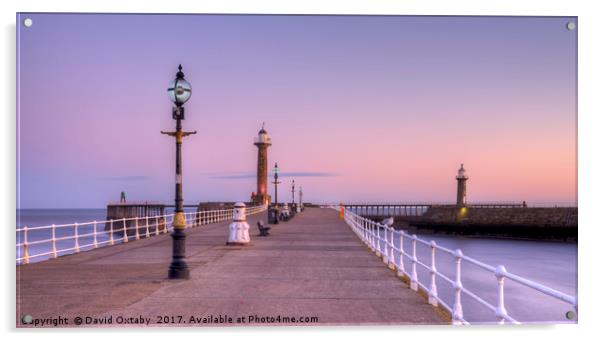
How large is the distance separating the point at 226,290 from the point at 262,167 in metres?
80.9

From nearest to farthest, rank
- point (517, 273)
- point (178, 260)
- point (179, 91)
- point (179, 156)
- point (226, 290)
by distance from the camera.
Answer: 1. point (226, 290)
2. point (179, 91)
3. point (179, 156)
4. point (178, 260)
5. point (517, 273)

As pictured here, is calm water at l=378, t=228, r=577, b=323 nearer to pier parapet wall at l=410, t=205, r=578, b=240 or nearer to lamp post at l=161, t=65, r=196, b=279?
pier parapet wall at l=410, t=205, r=578, b=240

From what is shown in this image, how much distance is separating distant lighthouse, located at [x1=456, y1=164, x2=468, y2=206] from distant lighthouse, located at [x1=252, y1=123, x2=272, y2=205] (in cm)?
2956

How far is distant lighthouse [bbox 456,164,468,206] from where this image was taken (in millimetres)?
90162

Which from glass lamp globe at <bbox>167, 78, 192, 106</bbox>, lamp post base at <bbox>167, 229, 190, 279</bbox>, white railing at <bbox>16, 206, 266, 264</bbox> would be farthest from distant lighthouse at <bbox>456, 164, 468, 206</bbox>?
glass lamp globe at <bbox>167, 78, 192, 106</bbox>

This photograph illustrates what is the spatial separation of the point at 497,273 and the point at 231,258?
1103cm

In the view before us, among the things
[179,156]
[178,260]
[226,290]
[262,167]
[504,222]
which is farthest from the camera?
[262,167]

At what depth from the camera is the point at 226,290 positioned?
11.1 meters

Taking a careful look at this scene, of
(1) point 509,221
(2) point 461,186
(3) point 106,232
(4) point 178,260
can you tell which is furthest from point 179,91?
(2) point 461,186

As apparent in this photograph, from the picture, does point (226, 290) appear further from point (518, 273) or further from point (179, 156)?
point (518, 273)

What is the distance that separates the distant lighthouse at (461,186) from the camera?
90.2 metres

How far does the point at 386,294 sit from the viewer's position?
10.9 metres

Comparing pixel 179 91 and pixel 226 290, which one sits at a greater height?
pixel 179 91

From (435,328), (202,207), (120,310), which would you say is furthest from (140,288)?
(202,207)
